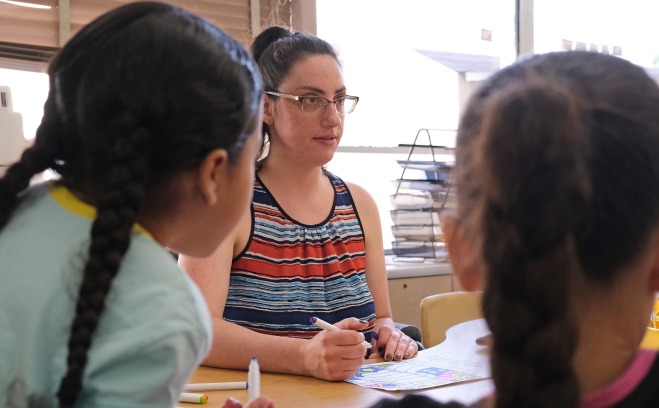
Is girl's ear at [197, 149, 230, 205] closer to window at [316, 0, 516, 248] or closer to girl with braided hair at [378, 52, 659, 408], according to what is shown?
girl with braided hair at [378, 52, 659, 408]

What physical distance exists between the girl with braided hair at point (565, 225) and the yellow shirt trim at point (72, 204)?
1.29 feet

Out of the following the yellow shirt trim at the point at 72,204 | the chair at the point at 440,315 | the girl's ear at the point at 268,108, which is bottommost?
the chair at the point at 440,315

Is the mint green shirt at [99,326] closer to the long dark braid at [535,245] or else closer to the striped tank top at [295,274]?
the long dark braid at [535,245]

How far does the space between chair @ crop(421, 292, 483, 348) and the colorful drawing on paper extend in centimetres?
45

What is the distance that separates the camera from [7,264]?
78 cm

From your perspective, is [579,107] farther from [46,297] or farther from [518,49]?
[518,49]

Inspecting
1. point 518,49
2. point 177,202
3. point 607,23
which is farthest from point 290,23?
point 177,202

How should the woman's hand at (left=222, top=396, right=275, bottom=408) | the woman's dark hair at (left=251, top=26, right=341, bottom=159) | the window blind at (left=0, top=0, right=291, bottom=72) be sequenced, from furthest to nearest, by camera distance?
1. the window blind at (left=0, top=0, right=291, bottom=72)
2. the woman's dark hair at (left=251, top=26, right=341, bottom=159)
3. the woman's hand at (left=222, top=396, right=275, bottom=408)

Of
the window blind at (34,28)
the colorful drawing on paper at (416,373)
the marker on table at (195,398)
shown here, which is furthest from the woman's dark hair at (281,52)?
the marker on table at (195,398)

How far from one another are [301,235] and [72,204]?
113cm

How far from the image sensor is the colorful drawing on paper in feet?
4.50

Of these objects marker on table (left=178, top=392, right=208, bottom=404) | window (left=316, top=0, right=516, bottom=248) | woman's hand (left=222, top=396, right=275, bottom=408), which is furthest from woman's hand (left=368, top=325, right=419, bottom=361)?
window (left=316, top=0, right=516, bottom=248)

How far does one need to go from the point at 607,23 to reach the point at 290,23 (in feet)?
6.61

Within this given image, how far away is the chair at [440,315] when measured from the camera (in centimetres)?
206
